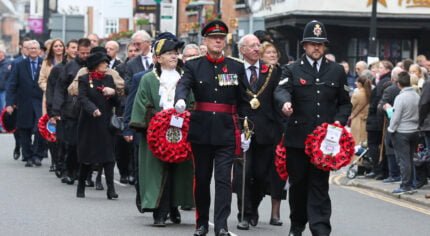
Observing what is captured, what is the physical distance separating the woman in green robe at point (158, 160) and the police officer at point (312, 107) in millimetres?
2017

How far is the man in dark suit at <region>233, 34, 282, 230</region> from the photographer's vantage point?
559 inches

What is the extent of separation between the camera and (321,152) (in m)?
12.4

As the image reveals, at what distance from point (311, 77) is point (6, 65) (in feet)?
77.6

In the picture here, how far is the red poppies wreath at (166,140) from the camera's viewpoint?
1416 cm

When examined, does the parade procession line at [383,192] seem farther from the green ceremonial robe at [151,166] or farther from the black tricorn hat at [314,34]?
the black tricorn hat at [314,34]

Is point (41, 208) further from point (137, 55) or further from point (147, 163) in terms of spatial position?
point (137, 55)

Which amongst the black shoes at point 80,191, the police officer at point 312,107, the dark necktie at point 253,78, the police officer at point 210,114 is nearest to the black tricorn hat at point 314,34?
the police officer at point 312,107

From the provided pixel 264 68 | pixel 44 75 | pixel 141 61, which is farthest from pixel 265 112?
pixel 44 75

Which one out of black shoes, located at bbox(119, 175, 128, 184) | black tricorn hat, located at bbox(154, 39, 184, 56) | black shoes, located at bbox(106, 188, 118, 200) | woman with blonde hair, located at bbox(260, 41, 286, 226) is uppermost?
black tricorn hat, located at bbox(154, 39, 184, 56)

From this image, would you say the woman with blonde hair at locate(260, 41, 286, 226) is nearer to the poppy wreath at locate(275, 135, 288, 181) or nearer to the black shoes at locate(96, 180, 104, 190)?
the poppy wreath at locate(275, 135, 288, 181)

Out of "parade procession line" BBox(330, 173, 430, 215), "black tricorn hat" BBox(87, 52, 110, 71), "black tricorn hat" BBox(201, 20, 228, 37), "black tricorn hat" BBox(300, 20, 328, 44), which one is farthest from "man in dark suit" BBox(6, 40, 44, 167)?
"black tricorn hat" BBox(300, 20, 328, 44)

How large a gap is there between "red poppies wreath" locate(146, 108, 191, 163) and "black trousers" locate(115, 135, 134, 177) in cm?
581

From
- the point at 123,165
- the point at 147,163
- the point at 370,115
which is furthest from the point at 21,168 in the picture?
the point at 147,163

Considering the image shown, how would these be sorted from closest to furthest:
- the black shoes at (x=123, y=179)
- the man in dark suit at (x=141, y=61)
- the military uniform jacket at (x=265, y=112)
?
the military uniform jacket at (x=265, y=112) → the man in dark suit at (x=141, y=61) → the black shoes at (x=123, y=179)
